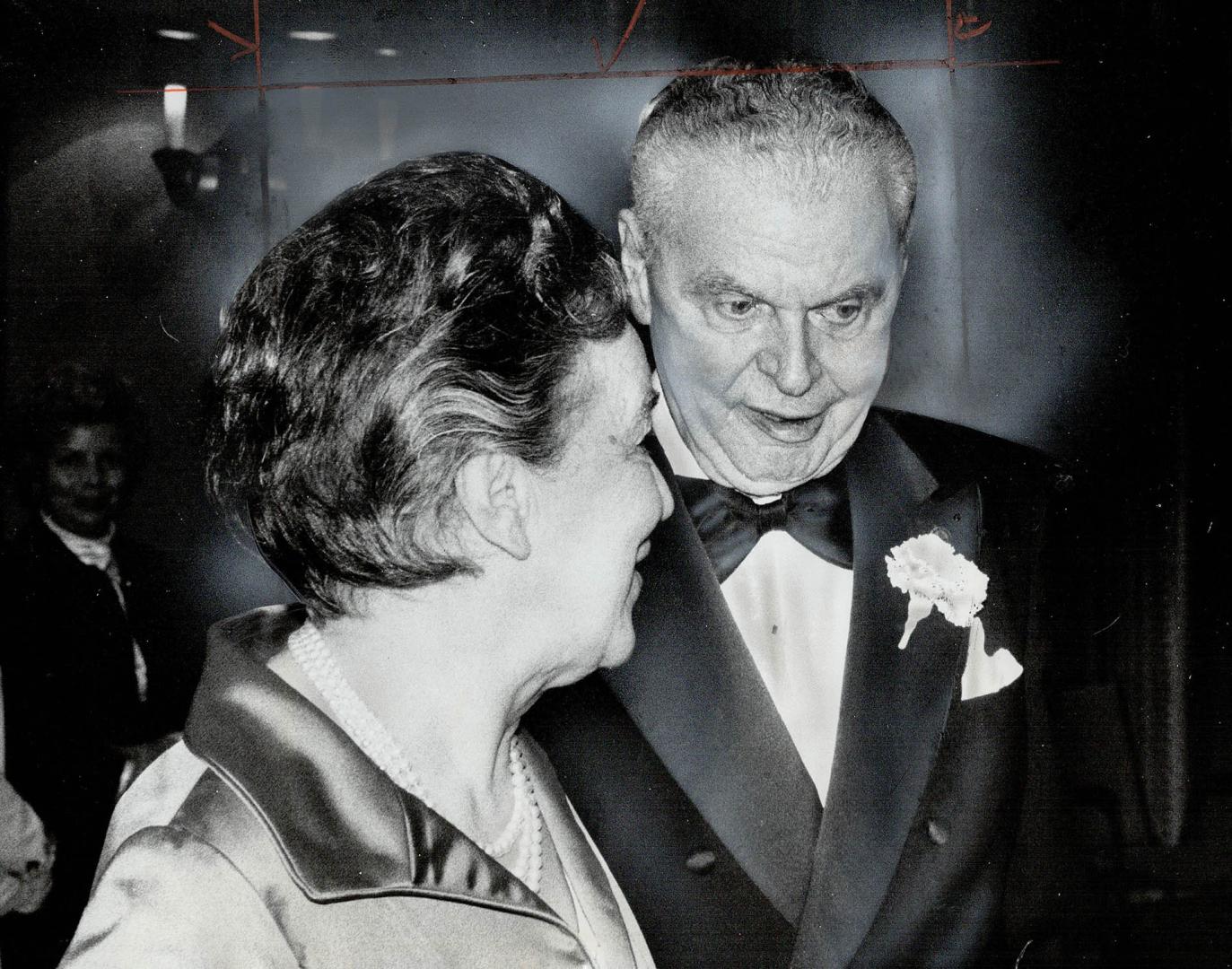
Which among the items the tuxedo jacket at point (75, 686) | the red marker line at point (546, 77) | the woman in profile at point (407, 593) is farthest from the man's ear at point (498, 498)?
A: the red marker line at point (546, 77)

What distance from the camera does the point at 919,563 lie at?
1494 mm

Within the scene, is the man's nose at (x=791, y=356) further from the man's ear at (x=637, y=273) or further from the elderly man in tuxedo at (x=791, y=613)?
the man's ear at (x=637, y=273)

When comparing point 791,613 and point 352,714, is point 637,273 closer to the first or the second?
point 791,613

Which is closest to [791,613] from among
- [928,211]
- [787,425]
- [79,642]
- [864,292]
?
[787,425]

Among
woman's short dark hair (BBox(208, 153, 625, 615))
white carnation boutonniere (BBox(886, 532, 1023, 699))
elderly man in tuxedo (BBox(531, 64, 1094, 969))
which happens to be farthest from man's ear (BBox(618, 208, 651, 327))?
white carnation boutonniere (BBox(886, 532, 1023, 699))

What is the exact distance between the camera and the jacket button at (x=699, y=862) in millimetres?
1404

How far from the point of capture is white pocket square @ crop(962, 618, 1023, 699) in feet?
4.89

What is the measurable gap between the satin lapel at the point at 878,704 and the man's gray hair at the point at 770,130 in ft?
1.09

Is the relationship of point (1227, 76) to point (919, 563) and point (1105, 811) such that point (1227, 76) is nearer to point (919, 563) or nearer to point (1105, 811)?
point (919, 563)

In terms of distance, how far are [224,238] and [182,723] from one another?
0.62m

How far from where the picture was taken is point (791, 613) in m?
1.44

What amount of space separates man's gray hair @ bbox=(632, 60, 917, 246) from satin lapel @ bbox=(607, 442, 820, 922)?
1.23ft

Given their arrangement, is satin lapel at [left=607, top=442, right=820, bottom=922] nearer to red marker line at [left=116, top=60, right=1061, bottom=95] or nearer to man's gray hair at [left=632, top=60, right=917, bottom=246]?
man's gray hair at [left=632, top=60, right=917, bottom=246]

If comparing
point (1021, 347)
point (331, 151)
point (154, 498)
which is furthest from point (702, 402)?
point (154, 498)
